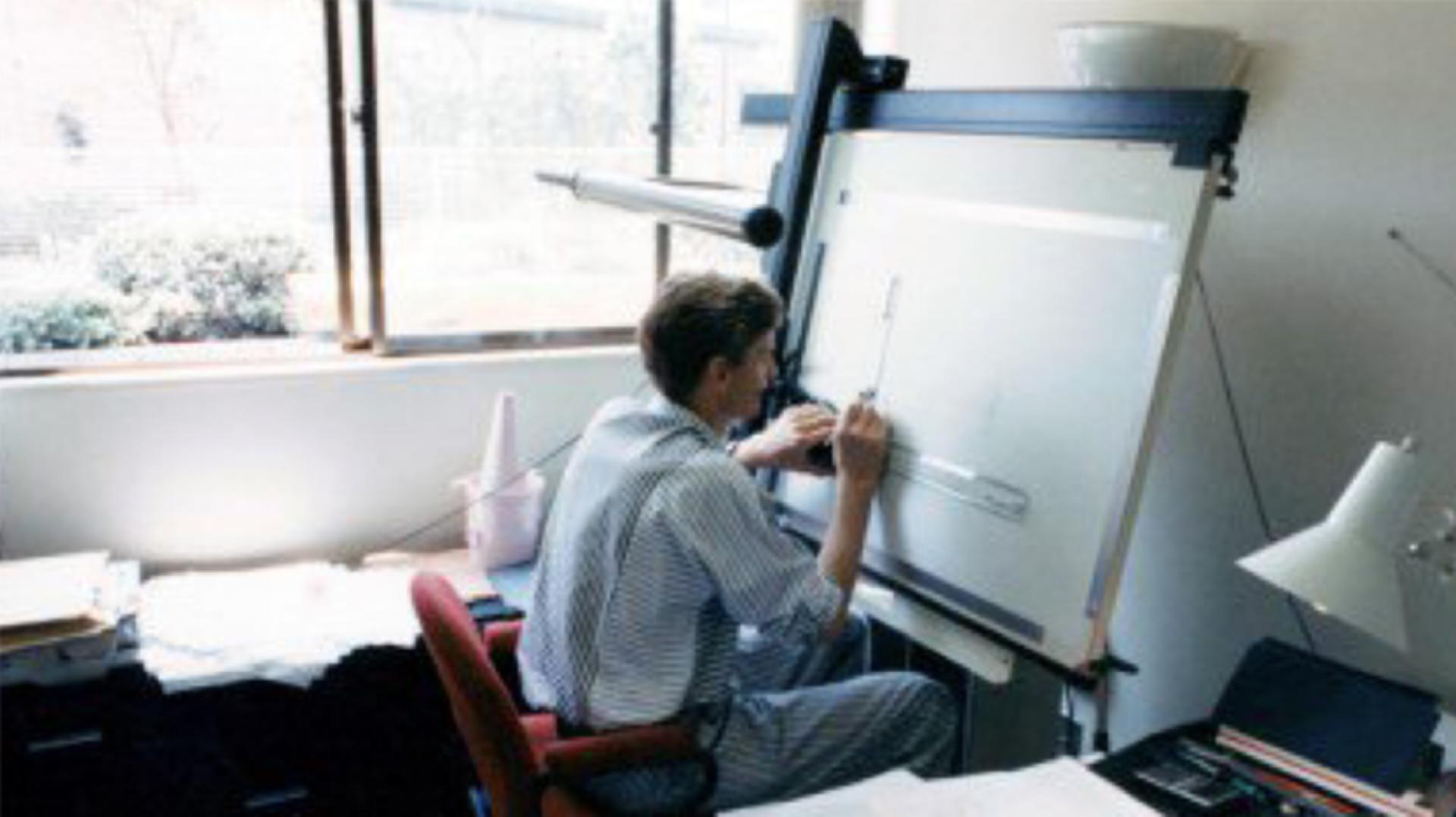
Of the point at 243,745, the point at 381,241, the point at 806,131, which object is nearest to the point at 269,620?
the point at 243,745

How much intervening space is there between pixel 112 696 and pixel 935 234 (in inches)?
59.5

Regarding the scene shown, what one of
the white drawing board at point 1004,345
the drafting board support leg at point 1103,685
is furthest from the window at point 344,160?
the drafting board support leg at point 1103,685

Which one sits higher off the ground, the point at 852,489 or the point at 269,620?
the point at 852,489

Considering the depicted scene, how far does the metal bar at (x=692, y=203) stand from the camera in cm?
150

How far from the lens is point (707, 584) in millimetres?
1424

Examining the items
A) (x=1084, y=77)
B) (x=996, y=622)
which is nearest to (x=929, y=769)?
(x=996, y=622)

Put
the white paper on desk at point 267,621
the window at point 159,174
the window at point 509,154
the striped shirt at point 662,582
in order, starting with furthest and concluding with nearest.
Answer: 1. the window at point 509,154
2. the window at point 159,174
3. the white paper on desk at point 267,621
4. the striped shirt at point 662,582

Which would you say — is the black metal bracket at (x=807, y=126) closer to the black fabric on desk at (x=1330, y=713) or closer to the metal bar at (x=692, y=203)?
the metal bar at (x=692, y=203)

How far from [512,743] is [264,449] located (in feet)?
3.93

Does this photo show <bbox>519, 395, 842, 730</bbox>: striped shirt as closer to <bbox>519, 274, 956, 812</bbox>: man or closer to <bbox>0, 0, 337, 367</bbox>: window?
<bbox>519, 274, 956, 812</bbox>: man

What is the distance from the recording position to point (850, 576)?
1.54 metres

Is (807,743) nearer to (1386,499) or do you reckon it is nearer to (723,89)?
(1386,499)

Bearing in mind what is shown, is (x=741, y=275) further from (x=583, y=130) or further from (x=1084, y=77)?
(x=583, y=130)

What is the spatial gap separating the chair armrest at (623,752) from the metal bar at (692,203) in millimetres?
653
